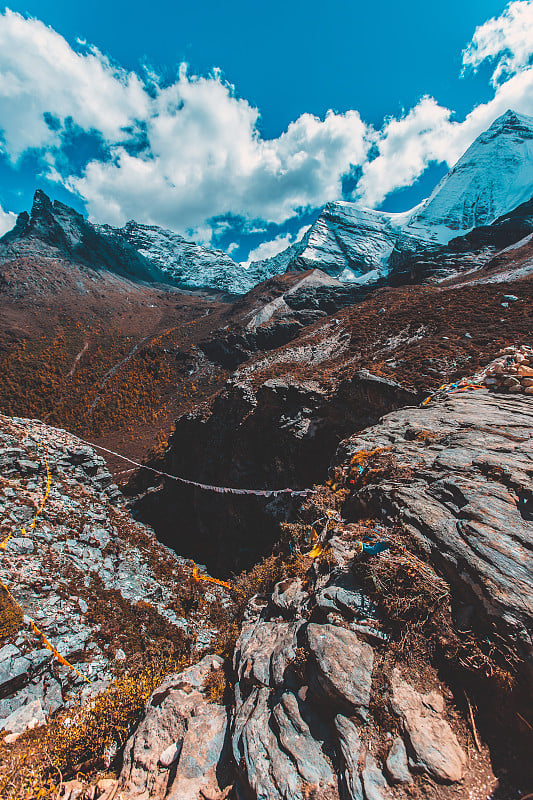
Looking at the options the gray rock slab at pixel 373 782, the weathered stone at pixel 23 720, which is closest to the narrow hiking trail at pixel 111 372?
the weathered stone at pixel 23 720

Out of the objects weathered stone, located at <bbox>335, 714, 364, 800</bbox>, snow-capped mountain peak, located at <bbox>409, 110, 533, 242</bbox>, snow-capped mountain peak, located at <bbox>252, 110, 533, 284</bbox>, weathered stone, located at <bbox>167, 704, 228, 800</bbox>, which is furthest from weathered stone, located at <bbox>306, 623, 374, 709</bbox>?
snow-capped mountain peak, located at <bbox>409, 110, 533, 242</bbox>

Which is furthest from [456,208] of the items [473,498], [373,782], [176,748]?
[176,748]

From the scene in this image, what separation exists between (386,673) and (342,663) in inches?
23.6

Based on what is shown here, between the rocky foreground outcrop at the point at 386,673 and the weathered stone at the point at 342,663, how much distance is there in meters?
0.02

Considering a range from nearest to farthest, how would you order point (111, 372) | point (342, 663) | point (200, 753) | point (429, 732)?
1. point (429, 732)
2. point (342, 663)
3. point (200, 753)
4. point (111, 372)

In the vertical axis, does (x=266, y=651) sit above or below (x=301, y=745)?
below

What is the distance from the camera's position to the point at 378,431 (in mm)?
11273

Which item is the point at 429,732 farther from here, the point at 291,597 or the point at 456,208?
the point at 456,208

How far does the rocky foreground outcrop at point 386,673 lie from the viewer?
3267 millimetres

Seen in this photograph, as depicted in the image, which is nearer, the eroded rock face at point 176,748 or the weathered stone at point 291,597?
the eroded rock face at point 176,748

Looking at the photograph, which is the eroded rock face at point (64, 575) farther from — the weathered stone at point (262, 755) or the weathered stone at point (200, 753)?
the weathered stone at point (262, 755)

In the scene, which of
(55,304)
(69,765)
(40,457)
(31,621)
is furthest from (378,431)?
(55,304)

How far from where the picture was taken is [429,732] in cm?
332

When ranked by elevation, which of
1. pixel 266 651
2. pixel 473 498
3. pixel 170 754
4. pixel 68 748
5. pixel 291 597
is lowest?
pixel 68 748
